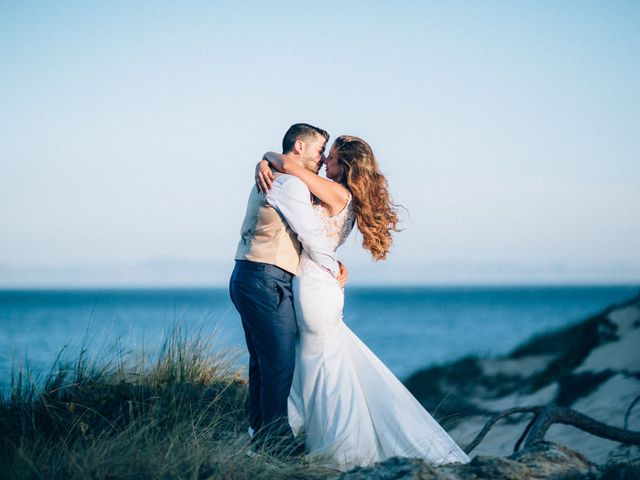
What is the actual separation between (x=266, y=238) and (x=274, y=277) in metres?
0.28

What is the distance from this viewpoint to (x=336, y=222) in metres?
5.04

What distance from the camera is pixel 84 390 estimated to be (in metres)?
5.29

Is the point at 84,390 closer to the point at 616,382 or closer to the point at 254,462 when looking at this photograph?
the point at 254,462

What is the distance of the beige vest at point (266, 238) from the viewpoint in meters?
4.68

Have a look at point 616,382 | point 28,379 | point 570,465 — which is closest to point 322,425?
point 570,465

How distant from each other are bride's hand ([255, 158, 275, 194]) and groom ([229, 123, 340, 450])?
0.05 meters

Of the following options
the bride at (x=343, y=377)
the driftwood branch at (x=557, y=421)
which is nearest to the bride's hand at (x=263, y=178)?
the bride at (x=343, y=377)

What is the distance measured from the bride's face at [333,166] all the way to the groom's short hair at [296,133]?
8.8 inches

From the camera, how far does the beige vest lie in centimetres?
468

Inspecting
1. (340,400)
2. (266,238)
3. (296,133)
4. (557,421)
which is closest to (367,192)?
(296,133)

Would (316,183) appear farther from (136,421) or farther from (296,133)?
(136,421)

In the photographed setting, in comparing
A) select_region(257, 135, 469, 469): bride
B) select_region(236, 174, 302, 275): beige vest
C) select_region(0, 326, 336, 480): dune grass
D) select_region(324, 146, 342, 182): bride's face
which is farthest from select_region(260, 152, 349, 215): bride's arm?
select_region(0, 326, 336, 480): dune grass

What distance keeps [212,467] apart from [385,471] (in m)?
0.92

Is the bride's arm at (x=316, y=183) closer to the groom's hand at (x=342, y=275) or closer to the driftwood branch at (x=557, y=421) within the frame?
the groom's hand at (x=342, y=275)
